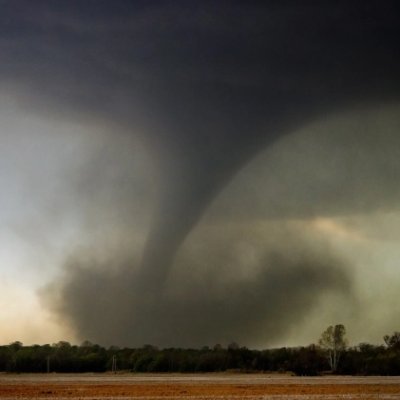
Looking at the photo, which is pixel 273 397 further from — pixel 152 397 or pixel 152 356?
pixel 152 356

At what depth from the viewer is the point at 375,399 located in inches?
2072

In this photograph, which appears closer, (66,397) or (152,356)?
(66,397)

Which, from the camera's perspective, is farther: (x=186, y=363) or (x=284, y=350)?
(x=284, y=350)

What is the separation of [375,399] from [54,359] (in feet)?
353

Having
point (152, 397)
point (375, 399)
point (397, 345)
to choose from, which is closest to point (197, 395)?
point (152, 397)

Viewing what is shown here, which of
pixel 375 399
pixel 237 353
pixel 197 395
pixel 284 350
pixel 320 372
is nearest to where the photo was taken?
pixel 375 399

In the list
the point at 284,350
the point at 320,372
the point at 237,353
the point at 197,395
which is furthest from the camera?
the point at 284,350

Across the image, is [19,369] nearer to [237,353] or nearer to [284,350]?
[237,353]

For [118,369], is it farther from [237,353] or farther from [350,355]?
[350,355]

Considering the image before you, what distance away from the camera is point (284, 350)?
174875mm

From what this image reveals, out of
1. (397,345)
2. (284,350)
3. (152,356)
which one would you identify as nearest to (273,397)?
(152,356)

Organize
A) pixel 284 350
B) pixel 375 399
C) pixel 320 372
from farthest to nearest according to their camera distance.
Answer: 1. pixel 284 350
2. pixel 320 372
3. pixel 375 399

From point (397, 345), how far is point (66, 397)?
478ft

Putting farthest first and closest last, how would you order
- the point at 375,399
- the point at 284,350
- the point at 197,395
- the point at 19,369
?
1. the point at 284,350
2. the point at 19,369
3. the point at 197,395
4. the point at 375,399
